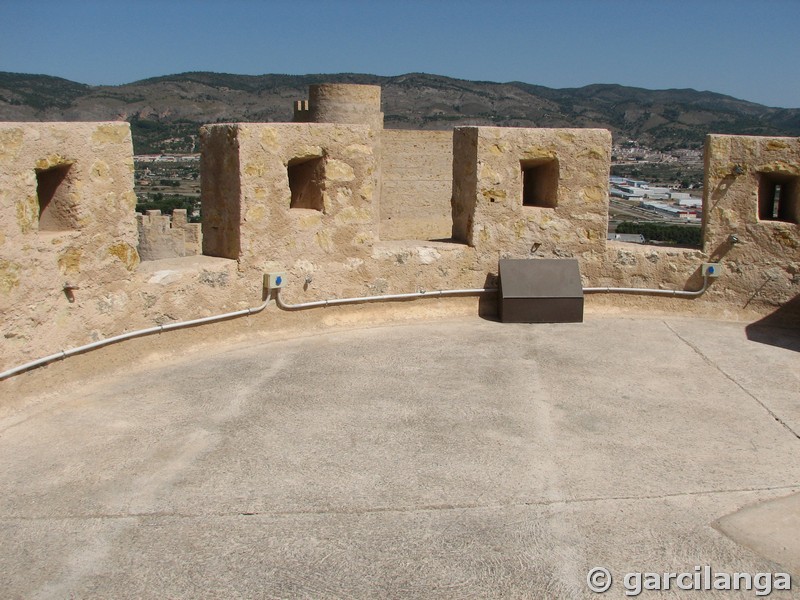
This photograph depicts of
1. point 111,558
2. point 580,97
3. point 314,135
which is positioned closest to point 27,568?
point 111,558

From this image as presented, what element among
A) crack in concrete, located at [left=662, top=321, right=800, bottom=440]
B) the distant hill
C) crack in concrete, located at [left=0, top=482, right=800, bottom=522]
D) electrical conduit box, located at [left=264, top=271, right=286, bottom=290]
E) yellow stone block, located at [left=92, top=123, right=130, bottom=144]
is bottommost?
crack in concrete, located at [left=0, top=482, right=800, bottom=522]

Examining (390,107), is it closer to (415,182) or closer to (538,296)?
(415,182)

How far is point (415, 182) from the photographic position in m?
23.2

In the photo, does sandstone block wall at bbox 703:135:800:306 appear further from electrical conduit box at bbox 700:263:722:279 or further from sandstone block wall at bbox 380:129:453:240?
sandstone block wall at bbox 380:129:453:240

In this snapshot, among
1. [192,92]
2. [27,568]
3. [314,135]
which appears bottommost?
[27,568]

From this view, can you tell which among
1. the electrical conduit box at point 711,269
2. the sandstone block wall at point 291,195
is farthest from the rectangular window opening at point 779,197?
the sandstone block wall at point 291,195

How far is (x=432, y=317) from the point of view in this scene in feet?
25.2

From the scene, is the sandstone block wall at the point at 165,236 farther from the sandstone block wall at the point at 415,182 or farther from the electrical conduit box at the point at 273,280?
the electrical conduit box at the point at 273,280

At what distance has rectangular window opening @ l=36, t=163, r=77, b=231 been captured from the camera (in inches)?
223

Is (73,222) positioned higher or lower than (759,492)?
higher

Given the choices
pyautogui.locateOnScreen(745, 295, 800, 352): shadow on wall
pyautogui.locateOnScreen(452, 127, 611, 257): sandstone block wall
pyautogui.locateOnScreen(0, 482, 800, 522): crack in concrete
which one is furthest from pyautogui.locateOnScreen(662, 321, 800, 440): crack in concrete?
pyautogui.locateOnScreen(452, 127, 611, 257): sandstone block wall

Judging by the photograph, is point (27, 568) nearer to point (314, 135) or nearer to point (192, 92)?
point (314, 135)

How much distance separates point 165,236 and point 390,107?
82.3 meters

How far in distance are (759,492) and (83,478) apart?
3468 millimetres
